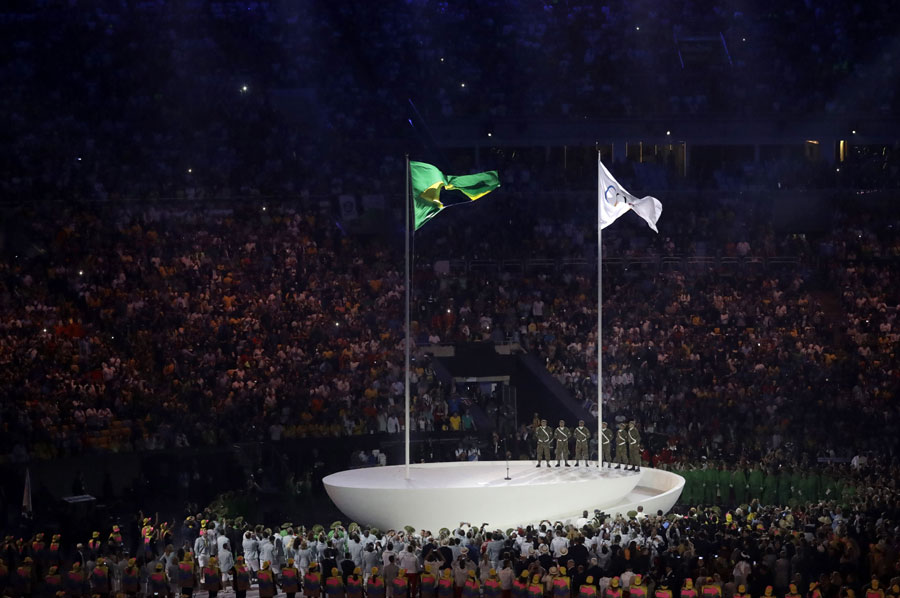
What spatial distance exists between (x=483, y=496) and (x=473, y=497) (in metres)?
0.20

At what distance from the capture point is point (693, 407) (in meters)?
34.5

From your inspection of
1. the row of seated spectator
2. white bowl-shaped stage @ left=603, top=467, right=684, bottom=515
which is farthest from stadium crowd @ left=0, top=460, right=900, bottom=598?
the row of seated spectator

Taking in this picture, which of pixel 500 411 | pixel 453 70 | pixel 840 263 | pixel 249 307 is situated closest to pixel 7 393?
pixel 249 307

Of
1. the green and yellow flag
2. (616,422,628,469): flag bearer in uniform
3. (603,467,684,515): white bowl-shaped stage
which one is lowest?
(603,467,684,515): white bowl-shaped stage

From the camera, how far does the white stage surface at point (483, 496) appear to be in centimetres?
2503

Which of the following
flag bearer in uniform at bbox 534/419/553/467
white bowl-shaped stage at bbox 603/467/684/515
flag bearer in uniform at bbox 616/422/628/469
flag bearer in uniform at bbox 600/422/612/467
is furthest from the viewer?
flag bearer in uniform at bbox 600/422/612/467

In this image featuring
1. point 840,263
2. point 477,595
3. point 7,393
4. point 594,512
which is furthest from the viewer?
point 840,263

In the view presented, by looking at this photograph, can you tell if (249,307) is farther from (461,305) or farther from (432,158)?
(432,158)

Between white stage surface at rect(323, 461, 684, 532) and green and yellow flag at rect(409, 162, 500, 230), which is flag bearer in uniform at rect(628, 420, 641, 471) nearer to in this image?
white stage surface at rect(323, 461, 684, 532)

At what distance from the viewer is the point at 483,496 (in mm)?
25109

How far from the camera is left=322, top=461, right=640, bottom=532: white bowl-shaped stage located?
25.0 m

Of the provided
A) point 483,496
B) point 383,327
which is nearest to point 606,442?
point 483,496

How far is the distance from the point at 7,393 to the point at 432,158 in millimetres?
19881

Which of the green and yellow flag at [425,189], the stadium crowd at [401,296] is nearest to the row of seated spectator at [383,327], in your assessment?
the stadium crowd at [401,296]
